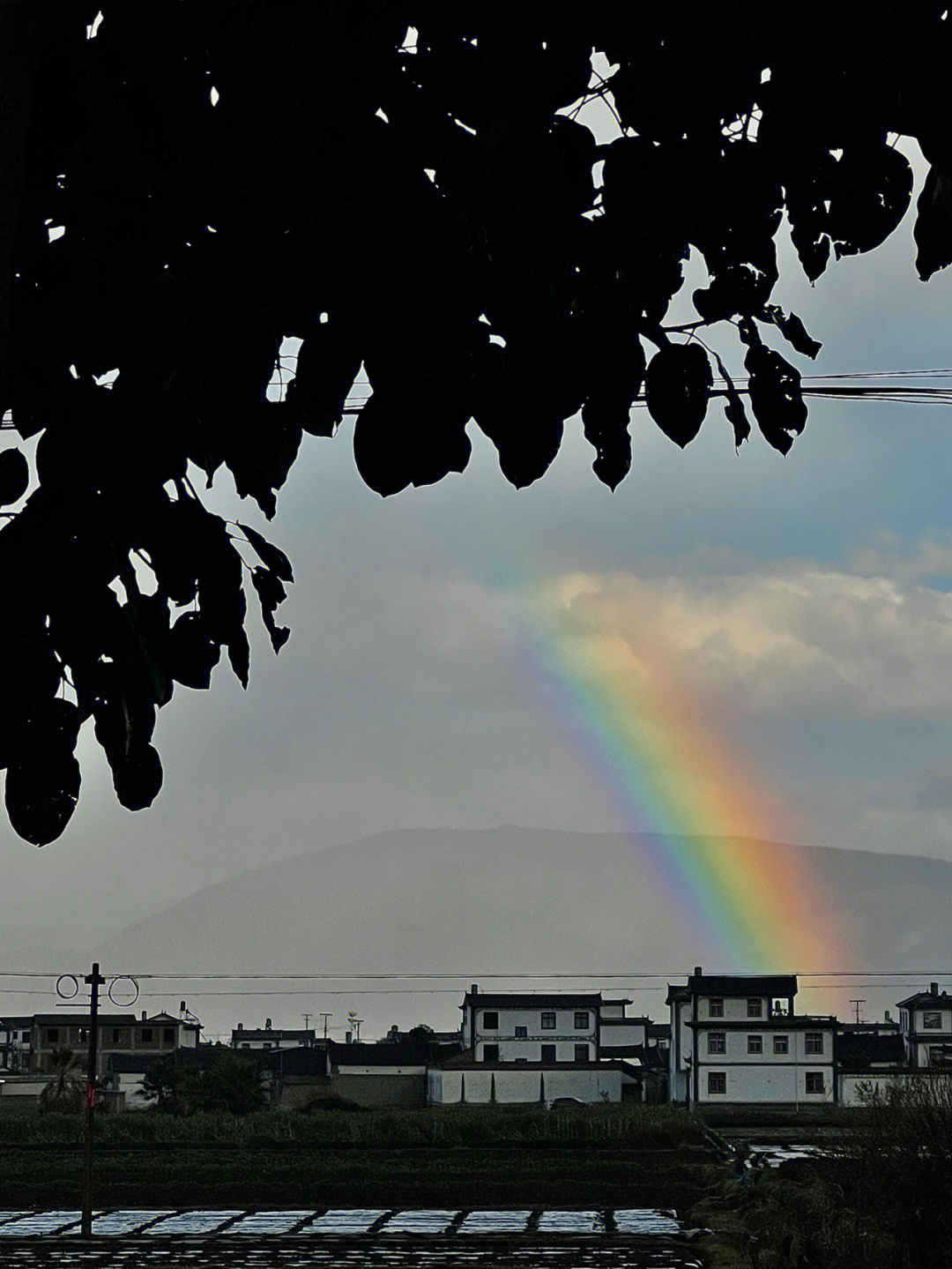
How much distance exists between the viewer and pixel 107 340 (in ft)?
9.32

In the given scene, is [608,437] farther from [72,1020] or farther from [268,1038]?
[268,1038]

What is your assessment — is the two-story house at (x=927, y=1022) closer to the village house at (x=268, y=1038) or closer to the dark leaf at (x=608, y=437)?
the village house at (x=268, y=1038)

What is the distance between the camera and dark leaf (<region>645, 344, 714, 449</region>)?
3.08 m

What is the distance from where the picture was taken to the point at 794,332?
11.2 feet

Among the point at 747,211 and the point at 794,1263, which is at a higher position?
the point at 747,211

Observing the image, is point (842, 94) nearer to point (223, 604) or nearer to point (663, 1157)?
point (223, 604)

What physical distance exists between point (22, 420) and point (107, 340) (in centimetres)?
39

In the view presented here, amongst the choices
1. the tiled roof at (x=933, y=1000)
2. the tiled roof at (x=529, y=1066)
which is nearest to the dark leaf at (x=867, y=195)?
the tiled roof at (x=529, y=1066)

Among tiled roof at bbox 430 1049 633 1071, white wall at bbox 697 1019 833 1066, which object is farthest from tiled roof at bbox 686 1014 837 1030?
tiled roof at bbox 430 1049 633 1071

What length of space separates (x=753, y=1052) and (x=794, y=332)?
7481cm

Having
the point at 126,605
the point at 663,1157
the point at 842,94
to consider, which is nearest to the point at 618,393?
the point at 842,94

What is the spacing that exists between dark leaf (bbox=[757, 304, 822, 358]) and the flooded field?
2295cm

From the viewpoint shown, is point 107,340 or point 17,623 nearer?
point 107,340

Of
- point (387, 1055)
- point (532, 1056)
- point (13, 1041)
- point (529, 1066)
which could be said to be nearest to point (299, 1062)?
point (387, 1055)
